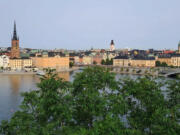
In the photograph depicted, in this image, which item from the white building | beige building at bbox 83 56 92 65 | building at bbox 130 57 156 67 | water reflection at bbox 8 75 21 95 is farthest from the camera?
beige building at bbox 83 56 92 65

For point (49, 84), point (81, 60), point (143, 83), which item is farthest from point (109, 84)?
point (81, 60)

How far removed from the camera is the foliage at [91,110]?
15.1 ft

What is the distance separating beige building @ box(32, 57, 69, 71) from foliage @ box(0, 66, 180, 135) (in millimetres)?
42304

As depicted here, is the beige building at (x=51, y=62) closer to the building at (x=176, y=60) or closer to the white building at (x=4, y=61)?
the white building at (x=4, y=61)

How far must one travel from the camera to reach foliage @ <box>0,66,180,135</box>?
4602 millimetres

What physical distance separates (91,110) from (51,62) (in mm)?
45183

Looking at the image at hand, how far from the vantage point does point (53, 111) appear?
17.9ft

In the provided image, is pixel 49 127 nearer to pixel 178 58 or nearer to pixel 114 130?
pixel 114 130

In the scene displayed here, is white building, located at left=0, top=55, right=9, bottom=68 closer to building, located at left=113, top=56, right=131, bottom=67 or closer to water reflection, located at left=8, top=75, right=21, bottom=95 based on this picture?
water reflection, located at left=8, top=75, right=21, bottom=95

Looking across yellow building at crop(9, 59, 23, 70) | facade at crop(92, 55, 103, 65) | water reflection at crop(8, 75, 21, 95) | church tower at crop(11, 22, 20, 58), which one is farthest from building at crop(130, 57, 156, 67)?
water reflection at crop(8, 75, 21, 95)

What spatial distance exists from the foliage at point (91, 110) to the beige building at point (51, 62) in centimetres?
4230

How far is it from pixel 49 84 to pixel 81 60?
2548 inches

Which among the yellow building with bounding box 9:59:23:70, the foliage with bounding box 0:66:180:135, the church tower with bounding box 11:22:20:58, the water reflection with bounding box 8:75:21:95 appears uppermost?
the church tower with bounding box 11:22:20:58

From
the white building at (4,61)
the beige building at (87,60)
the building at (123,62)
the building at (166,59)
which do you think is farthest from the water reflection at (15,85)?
the beige building at (87,60)
